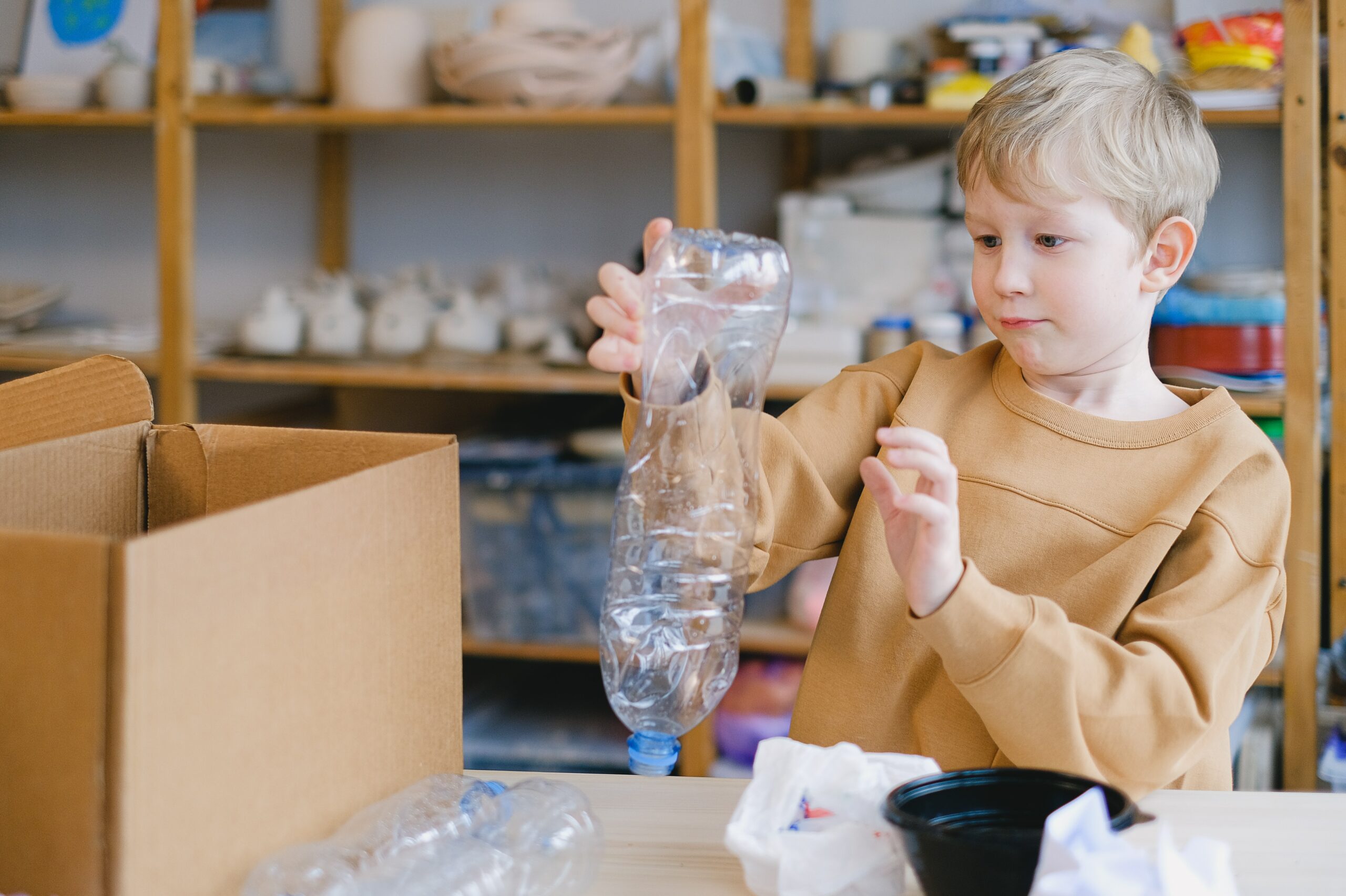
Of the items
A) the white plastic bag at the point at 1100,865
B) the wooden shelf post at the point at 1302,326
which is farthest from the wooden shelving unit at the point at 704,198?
the white plastic bag at the point at 1100,865

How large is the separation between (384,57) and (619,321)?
4.97 feet

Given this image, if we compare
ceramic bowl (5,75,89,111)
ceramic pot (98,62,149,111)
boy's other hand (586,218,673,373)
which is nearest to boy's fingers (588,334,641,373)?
boy's other hand (586,218,673,373)

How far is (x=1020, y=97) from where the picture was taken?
3.14 feet

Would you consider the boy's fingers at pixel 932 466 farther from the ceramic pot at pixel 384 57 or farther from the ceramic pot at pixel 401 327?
the ceramic pot at pixel 384 57

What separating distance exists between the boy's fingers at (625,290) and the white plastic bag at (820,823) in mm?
319

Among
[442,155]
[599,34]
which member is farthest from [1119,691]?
[442,155]

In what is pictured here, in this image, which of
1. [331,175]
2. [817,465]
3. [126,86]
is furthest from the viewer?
[331,175]

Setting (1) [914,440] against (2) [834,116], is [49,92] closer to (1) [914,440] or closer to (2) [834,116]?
(2) [834,116]

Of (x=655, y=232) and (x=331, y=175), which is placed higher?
(x=331, y=175)

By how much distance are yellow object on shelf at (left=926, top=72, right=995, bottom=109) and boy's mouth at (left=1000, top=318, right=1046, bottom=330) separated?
1049mm

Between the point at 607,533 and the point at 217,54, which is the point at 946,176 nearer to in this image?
the point at 607,533

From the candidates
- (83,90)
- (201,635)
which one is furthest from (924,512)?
(83,90)

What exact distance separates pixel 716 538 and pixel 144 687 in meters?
0.50

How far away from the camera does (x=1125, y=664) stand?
808 mm
